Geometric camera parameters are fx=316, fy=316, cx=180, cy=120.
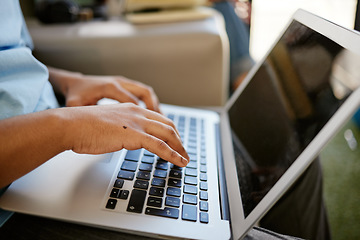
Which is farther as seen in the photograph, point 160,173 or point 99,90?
point 99,90

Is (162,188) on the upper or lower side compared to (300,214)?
upper

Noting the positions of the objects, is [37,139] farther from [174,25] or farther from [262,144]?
[174,25]

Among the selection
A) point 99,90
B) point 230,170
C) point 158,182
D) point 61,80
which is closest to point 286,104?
point 230,170

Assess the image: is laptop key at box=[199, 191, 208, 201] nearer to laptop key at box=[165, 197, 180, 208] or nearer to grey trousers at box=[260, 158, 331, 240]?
laptop key at box=[165, 197, 180, 208]

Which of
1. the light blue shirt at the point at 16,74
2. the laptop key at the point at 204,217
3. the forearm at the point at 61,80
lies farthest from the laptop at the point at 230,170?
the forearm at the point at 61,80

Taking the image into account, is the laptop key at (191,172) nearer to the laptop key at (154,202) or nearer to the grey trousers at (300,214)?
the laptop key at (154,202)

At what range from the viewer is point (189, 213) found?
17.1 inches

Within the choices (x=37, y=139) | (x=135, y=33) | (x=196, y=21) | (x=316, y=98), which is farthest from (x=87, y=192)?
(x=196, y=21)

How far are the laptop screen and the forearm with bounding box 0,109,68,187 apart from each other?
278 mm

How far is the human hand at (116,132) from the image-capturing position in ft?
1.42

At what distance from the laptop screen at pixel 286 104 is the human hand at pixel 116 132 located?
0.12 metres

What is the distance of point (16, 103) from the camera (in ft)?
1.61

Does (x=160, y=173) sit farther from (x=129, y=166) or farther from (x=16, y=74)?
(x=16, y=74)

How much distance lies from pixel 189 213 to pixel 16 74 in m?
0.37
